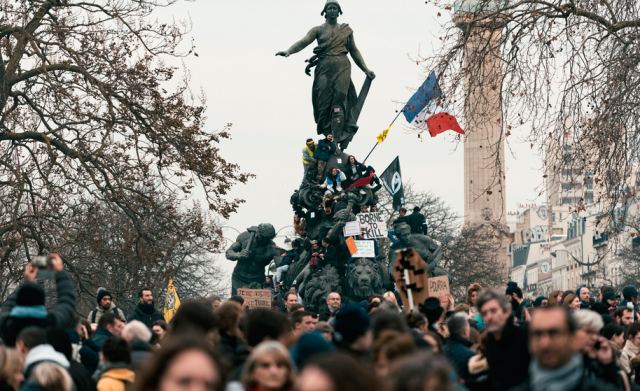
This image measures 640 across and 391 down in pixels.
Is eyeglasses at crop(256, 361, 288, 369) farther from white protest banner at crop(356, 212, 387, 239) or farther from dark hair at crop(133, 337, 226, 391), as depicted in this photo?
white protest banner at crop(356, 212, 387, 239)

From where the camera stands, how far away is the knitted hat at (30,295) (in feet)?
39.0

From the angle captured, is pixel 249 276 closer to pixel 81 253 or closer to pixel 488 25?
pixel 81 253

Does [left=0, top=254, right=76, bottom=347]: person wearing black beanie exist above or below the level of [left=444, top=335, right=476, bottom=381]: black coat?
above

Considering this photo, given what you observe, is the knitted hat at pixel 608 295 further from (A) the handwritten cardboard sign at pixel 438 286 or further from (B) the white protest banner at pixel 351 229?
(B) the white protest banner at pixel 351 229

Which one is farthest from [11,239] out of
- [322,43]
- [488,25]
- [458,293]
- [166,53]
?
[458,293]

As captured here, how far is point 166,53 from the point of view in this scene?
29516 mm

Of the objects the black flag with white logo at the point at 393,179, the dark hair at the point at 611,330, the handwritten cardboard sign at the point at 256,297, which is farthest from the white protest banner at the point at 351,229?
the dark hair at the point at 611,330

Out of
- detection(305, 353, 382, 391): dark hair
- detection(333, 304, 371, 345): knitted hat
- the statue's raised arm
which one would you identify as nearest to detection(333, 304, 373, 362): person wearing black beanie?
detection(333, 304, 371, 345): knitted hat

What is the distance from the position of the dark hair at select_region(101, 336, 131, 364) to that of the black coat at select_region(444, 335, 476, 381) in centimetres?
214

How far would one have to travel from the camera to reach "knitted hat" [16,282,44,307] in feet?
39.0

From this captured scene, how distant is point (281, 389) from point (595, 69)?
14.8m

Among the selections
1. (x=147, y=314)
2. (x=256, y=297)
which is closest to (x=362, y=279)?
(x=256, y=297)

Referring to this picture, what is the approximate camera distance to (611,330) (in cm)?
1581

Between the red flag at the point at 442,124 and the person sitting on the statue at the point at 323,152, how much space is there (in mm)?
6027
